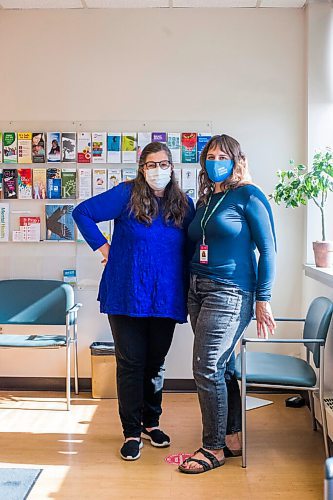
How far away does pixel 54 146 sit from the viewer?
159 inches

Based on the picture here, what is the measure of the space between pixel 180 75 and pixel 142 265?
175cm

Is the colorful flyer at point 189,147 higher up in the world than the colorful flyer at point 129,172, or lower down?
higher up

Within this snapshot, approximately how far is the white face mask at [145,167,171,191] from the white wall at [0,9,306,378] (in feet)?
4.21

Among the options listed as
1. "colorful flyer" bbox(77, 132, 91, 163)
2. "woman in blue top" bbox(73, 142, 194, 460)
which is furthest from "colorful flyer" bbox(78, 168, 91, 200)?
"woman in blue top" bbox(73, 142, 194, 460)

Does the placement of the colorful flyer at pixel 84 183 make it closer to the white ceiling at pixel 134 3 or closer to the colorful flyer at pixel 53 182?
the colorful flyer at pixel 53 182

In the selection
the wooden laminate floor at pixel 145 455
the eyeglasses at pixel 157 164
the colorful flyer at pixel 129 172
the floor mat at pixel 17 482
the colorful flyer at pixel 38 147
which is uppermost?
the colorful flyer at pixel 38 147

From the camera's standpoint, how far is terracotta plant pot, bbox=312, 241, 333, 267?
343cm

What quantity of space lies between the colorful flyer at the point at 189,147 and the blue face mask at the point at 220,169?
130 cm

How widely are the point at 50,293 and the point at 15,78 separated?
4.80 ft

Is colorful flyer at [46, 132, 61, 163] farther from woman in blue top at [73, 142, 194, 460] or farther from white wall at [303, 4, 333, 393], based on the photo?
white wall at [303, 4, 333, 393]

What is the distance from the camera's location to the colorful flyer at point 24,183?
13.3 feet

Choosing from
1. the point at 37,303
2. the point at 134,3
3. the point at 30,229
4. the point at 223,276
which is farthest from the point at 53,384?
the point at 134,3

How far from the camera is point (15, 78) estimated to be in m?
4.02

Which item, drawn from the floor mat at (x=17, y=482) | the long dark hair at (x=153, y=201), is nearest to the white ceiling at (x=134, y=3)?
the long dark hair at (x=153, y=201)
